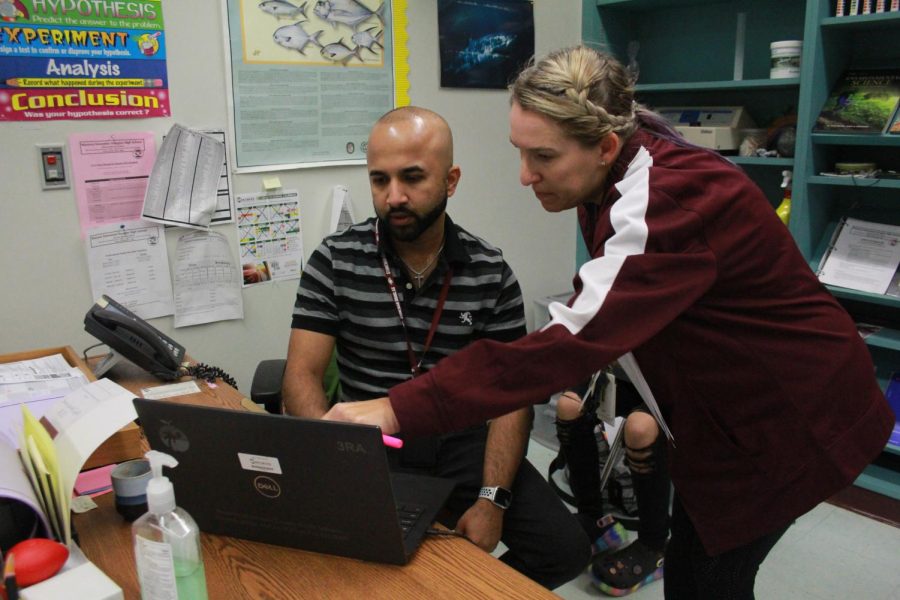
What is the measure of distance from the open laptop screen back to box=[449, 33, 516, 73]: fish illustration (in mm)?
2216

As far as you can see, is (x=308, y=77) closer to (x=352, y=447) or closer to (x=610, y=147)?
(x=610, y=147)

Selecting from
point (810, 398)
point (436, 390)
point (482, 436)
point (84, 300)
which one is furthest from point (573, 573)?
point (84, 300)

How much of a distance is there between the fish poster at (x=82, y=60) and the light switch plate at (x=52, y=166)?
8cm

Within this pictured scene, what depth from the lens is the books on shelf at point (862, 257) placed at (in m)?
2.62

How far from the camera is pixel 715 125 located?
303 cm

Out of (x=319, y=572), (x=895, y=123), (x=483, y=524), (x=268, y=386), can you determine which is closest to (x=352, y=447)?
(x=319, y=572)

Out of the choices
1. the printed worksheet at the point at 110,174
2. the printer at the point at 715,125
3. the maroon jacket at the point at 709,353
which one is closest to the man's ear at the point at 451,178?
the maroon jacket at the point at 709,353

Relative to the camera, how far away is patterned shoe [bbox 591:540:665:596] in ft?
7.23

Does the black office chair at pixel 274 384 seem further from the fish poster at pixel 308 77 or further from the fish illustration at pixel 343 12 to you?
the fish illustration at pixel 343 12

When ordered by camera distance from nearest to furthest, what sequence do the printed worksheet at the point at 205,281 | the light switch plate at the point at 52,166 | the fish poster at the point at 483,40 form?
the light switch plate at the point at 52,166
the printed worksheet at the point at 205,281
the fish poster at the point at 483,40

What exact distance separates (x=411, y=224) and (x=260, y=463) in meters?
0.89

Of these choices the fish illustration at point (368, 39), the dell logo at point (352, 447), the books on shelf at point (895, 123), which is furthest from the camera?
the fish illustration at point (368, 39)

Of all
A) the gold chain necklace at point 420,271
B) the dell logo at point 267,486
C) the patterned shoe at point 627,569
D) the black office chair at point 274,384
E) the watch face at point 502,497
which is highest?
the gold chain necklace at point 420,271

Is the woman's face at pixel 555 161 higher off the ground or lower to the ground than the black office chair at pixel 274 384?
higher
